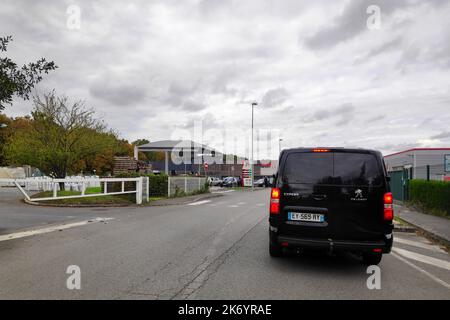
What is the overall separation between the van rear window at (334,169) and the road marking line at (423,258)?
2406 millimetres

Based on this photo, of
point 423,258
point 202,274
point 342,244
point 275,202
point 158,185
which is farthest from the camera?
point 158,185

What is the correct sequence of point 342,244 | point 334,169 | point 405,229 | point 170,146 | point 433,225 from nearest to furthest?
point 342,244
point 334,169
point 405,229
point 433,225
point 170,146

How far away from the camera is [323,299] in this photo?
15.4ft

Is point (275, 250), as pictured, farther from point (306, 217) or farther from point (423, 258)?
point (423, 258)

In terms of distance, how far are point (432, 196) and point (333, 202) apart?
11.8 metres

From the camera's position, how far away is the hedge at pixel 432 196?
1437 cm

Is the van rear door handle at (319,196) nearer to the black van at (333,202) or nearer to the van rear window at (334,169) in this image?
the black van at (333,202)

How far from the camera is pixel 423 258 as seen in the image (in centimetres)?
753

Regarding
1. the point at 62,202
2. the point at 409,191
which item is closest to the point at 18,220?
the point at 62,202

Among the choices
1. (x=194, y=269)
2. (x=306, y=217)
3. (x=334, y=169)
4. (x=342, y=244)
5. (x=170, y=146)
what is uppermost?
(x=170, y=146)

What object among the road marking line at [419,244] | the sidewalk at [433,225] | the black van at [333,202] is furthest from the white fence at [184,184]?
the black van at [333,202]

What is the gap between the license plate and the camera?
19.6ft

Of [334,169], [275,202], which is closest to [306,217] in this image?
[275,202]
